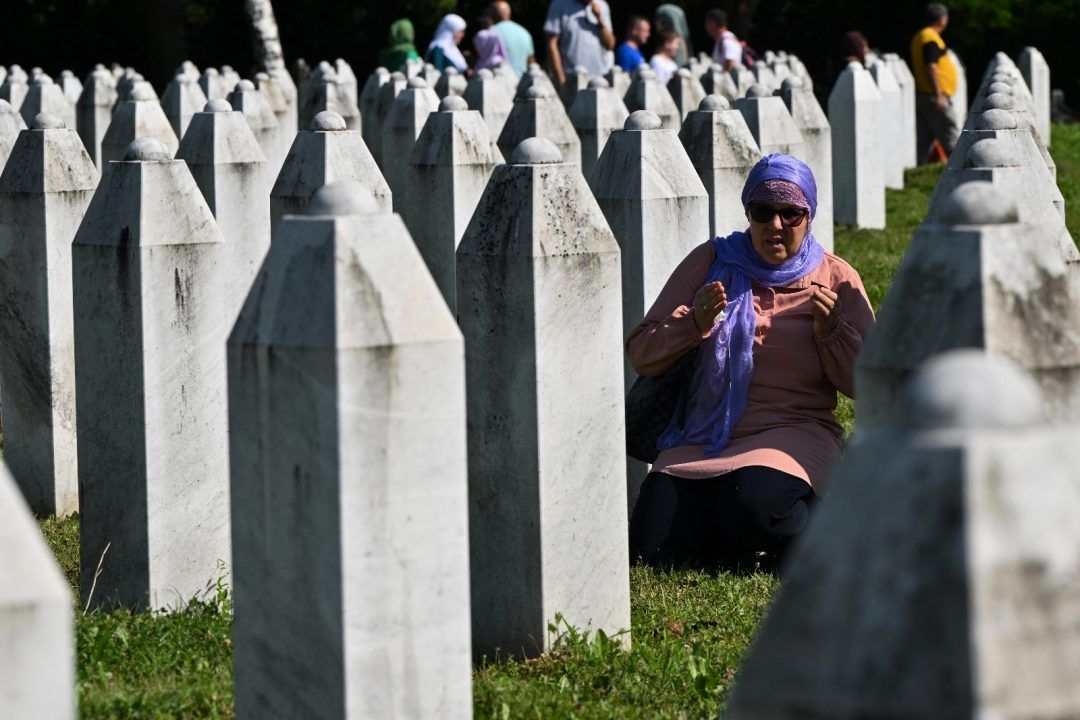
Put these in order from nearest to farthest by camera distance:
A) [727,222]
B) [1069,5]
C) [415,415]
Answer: [415,415]
[727,222]
[1069,5]

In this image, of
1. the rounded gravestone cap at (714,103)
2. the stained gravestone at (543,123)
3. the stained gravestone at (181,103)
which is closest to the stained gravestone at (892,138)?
the stained gravestone at (181,103)

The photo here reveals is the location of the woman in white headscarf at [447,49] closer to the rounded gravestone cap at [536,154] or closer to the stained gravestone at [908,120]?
the stained gravestone at [908,120]

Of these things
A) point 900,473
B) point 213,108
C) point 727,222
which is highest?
point 213,108

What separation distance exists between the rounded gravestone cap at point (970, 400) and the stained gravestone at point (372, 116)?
44.3 ft

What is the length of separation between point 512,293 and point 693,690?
1241mm

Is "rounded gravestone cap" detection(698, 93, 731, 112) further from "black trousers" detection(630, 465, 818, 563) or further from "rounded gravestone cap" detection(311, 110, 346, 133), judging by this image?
"black trousers" detection(630, 465, 818, 563)

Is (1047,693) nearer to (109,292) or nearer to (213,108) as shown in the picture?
(109,292)

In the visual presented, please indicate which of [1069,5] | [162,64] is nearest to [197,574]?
[162,64]

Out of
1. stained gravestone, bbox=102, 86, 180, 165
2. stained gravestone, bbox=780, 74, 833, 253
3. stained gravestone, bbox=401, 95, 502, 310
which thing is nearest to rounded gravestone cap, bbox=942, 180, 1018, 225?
stained gravestone, bbox=401, 95, 502, 310

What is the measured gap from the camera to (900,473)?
92.4 inches

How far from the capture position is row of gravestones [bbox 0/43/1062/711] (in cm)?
407

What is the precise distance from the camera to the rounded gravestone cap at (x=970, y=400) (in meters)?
2.32

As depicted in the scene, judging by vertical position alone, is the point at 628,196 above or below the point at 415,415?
above

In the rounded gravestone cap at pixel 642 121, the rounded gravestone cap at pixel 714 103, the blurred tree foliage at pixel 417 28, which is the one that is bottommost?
the rounded gravestone cap at pixel 642 121
